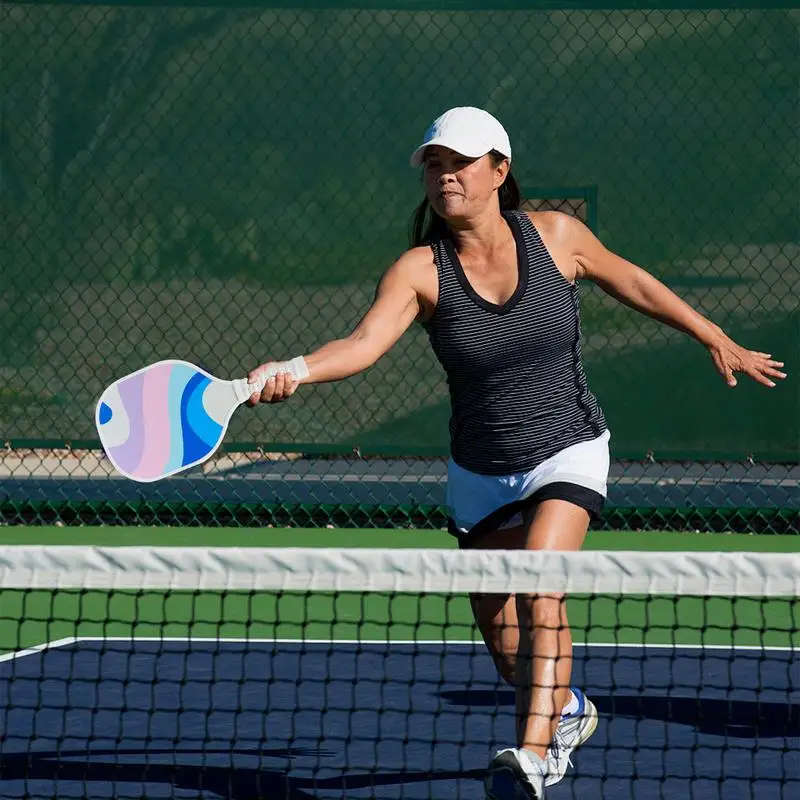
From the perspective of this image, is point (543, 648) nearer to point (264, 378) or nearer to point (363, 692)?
point (264, 378)

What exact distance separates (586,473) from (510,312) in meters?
0.42

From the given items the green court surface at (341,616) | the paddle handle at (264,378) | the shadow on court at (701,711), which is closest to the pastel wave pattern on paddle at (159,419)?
the paddle handle at (264,378)

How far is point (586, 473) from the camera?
13.6ft

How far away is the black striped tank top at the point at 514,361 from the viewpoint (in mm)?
4090

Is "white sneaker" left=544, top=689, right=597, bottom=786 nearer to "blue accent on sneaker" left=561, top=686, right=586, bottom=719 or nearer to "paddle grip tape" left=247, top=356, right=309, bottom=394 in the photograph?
"blue accent on sneaker" left=561, top=686, right=586, bottom=719

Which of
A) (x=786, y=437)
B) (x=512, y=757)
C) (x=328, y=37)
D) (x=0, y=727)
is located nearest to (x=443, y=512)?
(x=786, y=437)

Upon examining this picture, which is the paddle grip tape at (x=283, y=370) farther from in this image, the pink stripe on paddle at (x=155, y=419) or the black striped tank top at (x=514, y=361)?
the black striped tank top at (x=514, y=361)

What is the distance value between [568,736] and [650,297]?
1098 mm

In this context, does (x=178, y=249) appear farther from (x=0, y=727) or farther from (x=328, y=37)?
(x=0, y=727)

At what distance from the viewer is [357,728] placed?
4.66 meters

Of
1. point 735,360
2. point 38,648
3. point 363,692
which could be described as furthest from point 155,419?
point 38,648

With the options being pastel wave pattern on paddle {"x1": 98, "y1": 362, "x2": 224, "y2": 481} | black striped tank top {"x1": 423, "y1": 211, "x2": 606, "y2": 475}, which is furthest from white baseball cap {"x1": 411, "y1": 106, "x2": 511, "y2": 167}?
pastel wave pattern on paddle {"x1": 98, "y1": 362, "x2": 224, "y2": 481}

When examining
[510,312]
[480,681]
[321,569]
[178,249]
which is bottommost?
[321,569]

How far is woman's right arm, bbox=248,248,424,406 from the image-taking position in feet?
12.6
